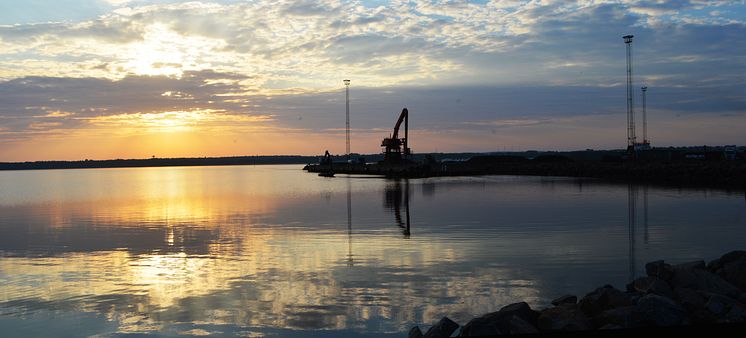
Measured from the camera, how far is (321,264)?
49.9ft

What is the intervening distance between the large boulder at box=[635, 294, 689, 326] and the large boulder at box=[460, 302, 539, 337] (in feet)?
4.96

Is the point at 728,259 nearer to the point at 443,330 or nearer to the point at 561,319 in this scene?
the point at 561,319

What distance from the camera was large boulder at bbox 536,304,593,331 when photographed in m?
8.44

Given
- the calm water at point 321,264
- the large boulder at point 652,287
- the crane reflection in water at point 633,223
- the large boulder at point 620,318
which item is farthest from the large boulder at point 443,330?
the crane reflection in water at point 633,223

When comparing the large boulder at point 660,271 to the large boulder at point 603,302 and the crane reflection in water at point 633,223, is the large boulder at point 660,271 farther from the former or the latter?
the crane reflection in water at point 633,223

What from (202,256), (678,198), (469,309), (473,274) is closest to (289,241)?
(202,256)

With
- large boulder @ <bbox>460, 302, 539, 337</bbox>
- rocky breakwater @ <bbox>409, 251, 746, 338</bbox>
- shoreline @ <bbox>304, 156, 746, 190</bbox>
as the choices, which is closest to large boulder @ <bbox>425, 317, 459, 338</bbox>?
rocky breakwater @ <bbox>409, 251, 746, 338</bbox>

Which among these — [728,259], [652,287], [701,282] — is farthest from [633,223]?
[652,287]

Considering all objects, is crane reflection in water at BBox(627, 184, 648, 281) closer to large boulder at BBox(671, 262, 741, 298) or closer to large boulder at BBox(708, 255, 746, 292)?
large boulder at BBox(708, 255, 746, 292)

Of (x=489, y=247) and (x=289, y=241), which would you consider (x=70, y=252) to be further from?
(x=489, y=247)

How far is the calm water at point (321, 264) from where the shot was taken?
1044cm

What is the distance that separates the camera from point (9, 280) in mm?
14062

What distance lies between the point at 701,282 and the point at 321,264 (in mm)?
8496

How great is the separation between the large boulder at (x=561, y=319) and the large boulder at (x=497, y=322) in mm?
171
